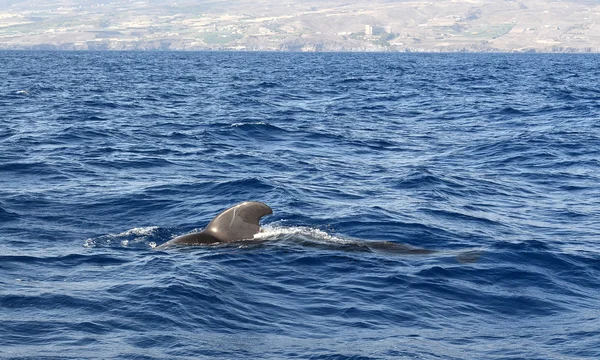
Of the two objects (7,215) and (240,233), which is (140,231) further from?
(7,215)

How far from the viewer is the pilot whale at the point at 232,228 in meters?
16.0

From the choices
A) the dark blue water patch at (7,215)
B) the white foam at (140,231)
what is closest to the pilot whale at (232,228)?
the white foam at (140,231)

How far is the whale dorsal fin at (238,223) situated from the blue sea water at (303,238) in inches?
15.4

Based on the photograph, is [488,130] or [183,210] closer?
[183,210]

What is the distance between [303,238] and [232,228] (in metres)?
1.54

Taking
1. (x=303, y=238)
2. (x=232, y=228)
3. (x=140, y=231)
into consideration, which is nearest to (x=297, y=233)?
(x=303, y=238)

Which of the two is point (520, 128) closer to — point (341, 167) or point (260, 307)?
point (341, 167)

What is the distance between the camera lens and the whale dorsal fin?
52.9ft

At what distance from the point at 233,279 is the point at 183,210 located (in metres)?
6.43

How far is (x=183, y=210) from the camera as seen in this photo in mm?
19828

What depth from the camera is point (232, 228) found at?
1614 cm

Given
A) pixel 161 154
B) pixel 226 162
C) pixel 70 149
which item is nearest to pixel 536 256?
pixel 226 162

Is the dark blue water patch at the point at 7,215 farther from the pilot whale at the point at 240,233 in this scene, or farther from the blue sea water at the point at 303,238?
the pilot whale at the point at 240,233

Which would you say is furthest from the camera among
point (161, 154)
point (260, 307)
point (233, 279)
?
point (161, 154)
